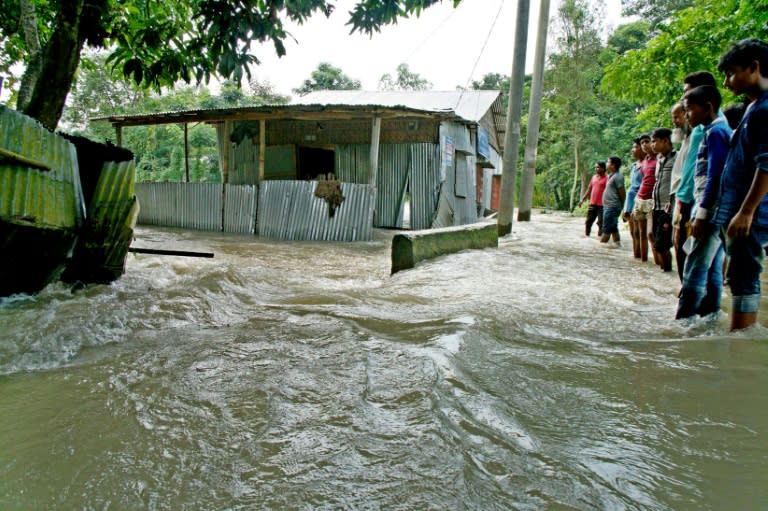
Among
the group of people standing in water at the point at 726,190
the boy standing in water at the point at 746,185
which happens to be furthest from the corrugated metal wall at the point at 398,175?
the boy standing in water at the point at 746,185

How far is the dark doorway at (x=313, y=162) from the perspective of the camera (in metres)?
12.4

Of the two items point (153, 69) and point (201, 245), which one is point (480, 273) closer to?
point (153, 69)

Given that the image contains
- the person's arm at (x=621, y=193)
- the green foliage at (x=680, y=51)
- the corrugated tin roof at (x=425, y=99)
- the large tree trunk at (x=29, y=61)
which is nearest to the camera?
the large tree trunk at (x=29, y=61)

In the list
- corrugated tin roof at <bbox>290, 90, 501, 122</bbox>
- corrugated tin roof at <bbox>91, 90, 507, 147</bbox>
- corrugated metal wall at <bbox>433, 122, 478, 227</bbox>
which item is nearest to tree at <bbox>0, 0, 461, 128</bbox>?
corrugated tin roof at <bbox>91, 90, 507, 147</bbox>

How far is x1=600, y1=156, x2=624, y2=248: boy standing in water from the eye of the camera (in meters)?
7.76

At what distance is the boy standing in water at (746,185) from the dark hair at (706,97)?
1.67 ft

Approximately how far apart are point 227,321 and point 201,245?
5.13 m

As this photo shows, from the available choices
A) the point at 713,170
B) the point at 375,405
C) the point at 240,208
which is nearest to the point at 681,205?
the point at 713,170

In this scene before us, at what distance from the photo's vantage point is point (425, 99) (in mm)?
14898

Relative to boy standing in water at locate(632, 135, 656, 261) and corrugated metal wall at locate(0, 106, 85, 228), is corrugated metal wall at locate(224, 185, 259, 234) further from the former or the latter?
boy standing in water at locate(632, 135, 656, 261)

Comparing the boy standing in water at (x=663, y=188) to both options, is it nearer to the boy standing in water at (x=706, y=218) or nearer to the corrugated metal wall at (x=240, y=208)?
the boy standing in water at (x=706, y=218)

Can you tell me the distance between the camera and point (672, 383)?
1978 mm

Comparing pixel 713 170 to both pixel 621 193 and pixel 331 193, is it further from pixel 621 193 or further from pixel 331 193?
pixel 331 193

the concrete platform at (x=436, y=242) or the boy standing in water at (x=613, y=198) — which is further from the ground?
the boy standing in water at (x=613, y=198)
